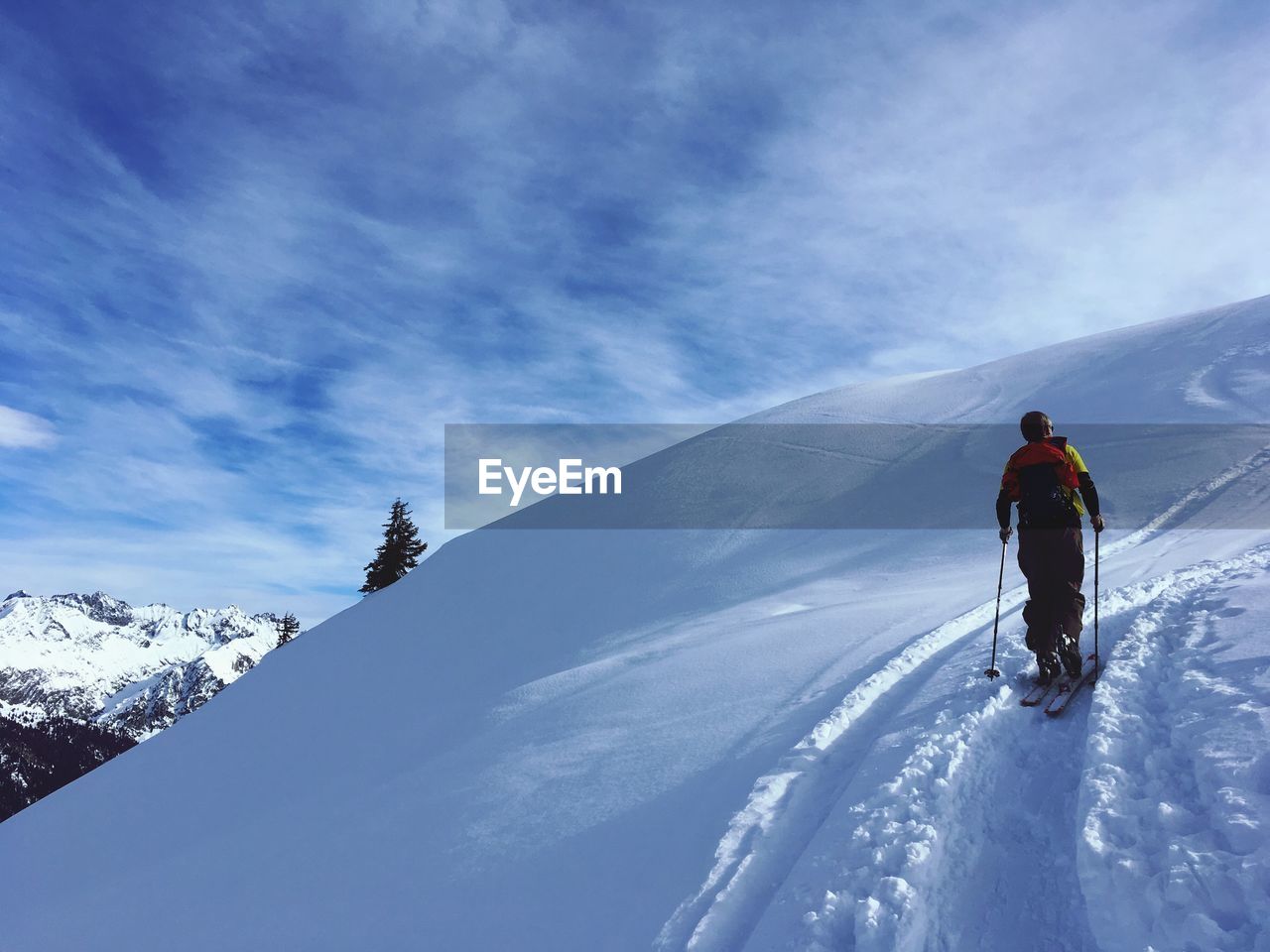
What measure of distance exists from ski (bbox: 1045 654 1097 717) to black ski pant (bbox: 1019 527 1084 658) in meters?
0.29

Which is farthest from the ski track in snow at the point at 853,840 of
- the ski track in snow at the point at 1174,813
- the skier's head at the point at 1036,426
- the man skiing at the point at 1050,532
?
the skier's head at the point at 1036,426

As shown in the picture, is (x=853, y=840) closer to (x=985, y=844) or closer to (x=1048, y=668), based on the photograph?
(x=985, y=844)

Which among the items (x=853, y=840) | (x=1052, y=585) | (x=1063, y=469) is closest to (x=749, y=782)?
(x=853, y=840)

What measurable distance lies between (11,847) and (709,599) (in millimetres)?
14809

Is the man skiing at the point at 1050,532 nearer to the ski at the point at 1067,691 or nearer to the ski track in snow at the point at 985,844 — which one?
the ski at the point at 1067,691

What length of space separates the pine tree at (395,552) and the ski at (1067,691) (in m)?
43.1

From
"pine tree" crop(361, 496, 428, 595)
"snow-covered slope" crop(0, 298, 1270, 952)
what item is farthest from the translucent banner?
"pine tree" crop(361, 496, 428, 595)

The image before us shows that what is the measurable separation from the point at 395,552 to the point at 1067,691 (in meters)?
44.6

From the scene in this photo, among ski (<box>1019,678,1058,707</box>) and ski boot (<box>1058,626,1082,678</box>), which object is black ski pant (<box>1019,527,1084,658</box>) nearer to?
ski boot (<box>1058,626,1082,678</box>)

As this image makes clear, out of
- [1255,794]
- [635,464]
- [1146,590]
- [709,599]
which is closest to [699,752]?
[1255,794]

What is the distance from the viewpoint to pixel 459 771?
8.59 m

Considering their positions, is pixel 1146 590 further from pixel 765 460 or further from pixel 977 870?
pixel 765 460

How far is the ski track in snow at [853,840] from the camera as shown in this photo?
448cm

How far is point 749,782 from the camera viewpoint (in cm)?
634
